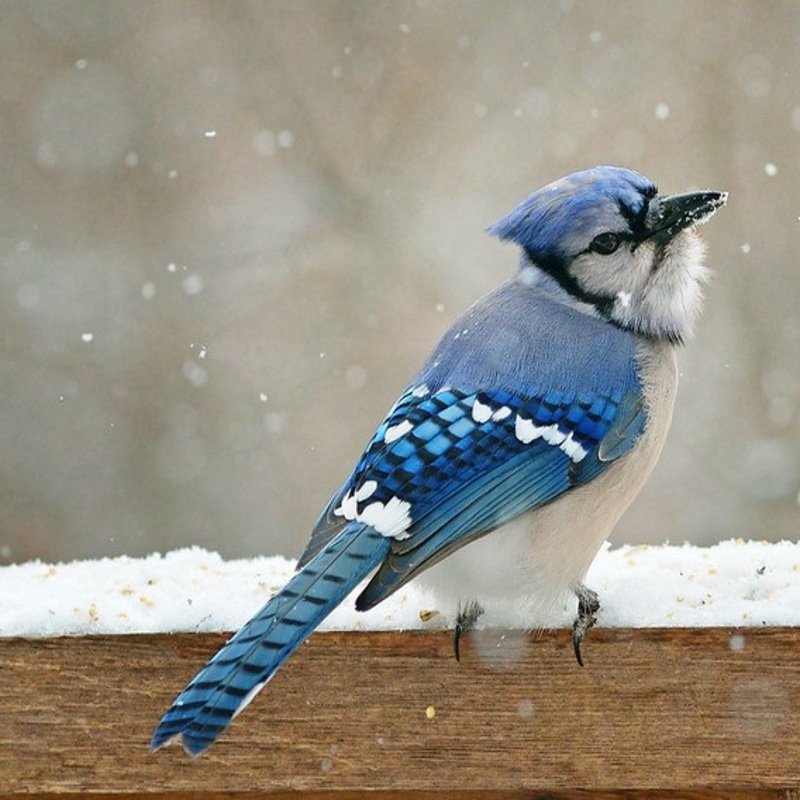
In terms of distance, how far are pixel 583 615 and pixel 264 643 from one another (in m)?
0.61

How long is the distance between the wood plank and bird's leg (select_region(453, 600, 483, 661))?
5cm

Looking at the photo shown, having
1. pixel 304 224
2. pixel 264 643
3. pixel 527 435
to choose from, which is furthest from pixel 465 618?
pixel 304 224

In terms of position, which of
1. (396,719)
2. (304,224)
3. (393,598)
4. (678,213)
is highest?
(304,224)

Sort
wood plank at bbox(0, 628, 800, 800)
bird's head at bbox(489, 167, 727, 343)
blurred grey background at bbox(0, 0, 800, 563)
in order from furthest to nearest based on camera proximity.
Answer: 1. blurred grey background at bbox(0, 0, 800, 563)
2. bird's head at bbox(489, 167, 727, 343)
3. wood plank at bbox(0, 628, 800, 800)

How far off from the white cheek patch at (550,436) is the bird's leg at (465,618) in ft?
0.92

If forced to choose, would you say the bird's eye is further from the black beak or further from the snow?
the snow

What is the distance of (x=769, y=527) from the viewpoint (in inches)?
238

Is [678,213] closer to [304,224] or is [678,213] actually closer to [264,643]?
[264,643]

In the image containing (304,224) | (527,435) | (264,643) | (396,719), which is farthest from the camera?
(304,224)

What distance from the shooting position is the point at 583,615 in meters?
2.47

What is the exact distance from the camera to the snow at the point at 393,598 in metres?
2.43

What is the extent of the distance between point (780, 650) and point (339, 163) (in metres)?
4.84

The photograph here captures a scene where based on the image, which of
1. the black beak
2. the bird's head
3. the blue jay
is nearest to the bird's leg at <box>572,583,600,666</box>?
the blue jay

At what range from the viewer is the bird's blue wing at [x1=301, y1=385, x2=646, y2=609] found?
239cm
